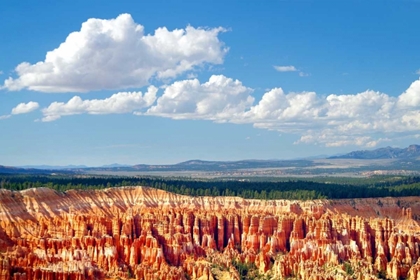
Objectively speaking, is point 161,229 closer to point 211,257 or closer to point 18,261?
point 211,257

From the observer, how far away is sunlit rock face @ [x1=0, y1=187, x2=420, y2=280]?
87.8m

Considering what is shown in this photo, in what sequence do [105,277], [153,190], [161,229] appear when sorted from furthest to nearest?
1. [153,190]
2. [161,229]
3. [105,277]

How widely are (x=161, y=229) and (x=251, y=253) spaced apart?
48.5 ft

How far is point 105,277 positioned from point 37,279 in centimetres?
1502

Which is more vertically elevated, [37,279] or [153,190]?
[153,190]

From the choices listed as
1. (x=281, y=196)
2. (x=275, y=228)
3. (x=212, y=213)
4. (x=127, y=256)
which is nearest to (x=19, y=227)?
(x=127, y=256)

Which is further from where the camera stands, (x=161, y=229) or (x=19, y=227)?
(x=161, y=229)

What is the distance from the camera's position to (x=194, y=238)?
102812 millimetres

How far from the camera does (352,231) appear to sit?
102 metres

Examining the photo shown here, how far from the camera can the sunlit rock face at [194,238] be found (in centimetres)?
8781

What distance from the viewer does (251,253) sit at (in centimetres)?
9756

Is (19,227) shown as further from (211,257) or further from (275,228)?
(275,228)

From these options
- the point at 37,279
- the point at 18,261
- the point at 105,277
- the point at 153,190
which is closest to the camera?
the point at 37,279

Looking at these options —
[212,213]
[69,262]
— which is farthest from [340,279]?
[69,262]
